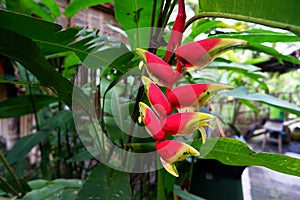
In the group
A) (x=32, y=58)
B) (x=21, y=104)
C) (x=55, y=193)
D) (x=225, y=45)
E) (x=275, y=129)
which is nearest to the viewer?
(x=225, y=45)

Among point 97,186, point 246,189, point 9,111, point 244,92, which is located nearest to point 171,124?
point 97,186

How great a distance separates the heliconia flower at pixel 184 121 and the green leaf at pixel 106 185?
7.2 inches

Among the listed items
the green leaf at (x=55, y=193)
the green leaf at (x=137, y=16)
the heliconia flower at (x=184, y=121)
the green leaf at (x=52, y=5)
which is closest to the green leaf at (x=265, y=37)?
the green leaf at (x=137, y=16)

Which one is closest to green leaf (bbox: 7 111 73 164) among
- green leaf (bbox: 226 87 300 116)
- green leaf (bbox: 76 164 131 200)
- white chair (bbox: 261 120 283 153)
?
green leaf (bbox: 76 164 131 200)

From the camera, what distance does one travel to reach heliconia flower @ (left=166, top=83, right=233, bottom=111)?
0.78ft

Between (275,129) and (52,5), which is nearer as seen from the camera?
(52,5)

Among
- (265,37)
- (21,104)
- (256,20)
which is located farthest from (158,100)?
(21,104)

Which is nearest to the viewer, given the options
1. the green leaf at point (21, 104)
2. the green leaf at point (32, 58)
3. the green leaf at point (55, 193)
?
the green leaf at point (32, 58)

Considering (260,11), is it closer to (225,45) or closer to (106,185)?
(225,45)

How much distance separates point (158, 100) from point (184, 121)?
33 millimetres

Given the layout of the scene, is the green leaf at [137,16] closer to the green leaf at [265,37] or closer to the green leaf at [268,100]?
the green leaf at [265,37]

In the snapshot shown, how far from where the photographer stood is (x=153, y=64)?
246 millimetres

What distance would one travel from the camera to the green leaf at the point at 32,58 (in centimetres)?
33

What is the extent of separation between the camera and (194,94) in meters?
0.24
